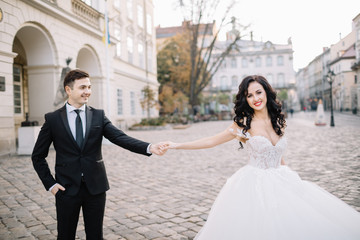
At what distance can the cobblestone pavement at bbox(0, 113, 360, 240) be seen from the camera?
3979 mm

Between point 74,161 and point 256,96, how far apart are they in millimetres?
1833

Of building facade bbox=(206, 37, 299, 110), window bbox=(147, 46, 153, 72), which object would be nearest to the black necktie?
window bbox=(147, 46, 153, 72)

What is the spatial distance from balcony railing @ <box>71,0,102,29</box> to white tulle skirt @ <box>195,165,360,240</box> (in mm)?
14822

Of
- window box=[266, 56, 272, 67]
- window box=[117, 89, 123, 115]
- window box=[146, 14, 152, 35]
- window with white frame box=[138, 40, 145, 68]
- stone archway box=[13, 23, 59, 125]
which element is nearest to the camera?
stone archway box=[13, 23, 59, 125]

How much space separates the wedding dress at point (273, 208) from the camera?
7.59ft

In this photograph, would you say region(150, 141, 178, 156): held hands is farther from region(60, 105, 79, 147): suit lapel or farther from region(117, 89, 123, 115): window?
region(117, 89, 123, 115): window

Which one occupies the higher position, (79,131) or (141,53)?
(141,53)

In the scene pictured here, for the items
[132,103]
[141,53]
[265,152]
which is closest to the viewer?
[265,152]

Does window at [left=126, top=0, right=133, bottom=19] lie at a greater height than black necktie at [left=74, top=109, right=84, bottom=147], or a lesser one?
greater

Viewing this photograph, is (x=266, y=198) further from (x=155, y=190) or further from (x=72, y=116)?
(x=155, y=190)

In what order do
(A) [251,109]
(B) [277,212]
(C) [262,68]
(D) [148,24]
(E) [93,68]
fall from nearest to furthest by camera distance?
(B) [277,212]
(A) [251,109]
(E) [93,68]
(D) [148,24]
(C) [262,68]

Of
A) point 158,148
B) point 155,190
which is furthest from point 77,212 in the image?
point 155,190

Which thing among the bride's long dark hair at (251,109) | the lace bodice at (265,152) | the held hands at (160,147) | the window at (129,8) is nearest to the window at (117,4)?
the window at (129,8)

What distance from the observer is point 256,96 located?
2902 mm
